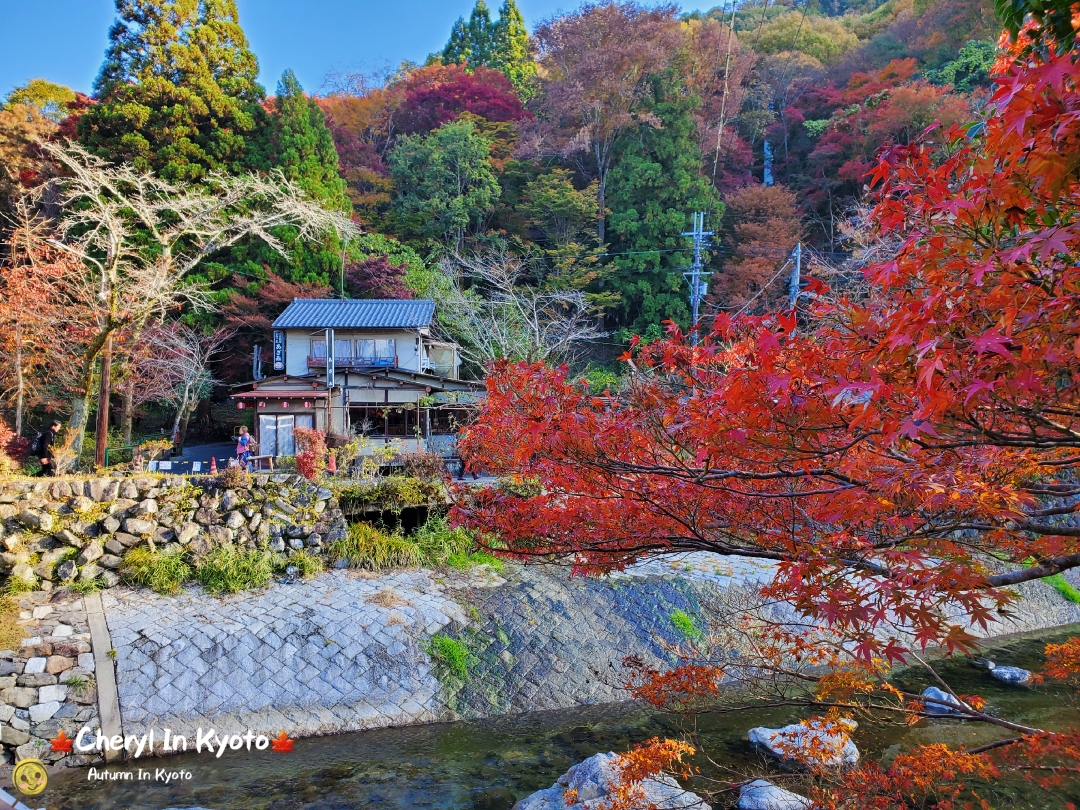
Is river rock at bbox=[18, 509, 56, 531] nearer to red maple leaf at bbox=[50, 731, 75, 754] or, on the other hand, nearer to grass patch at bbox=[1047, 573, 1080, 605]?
red maple leaf at bbox=[50, 731, 75, 754]

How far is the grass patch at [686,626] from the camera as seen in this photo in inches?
388

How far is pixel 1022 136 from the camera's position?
1661 millimetres

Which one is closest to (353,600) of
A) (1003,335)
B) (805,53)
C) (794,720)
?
(794,720)

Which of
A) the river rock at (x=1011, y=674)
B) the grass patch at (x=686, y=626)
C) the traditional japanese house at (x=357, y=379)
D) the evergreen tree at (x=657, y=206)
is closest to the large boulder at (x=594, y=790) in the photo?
the grass patch at (x=686, y=626)

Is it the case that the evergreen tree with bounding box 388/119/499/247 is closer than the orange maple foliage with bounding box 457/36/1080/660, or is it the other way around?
the orange maple foliage with bounding box 457/36/1080/660

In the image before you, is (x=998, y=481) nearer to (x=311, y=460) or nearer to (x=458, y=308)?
(x=311, y=460)

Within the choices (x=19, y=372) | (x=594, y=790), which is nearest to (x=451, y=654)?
(x=594, y=790)

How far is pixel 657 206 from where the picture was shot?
989 inches

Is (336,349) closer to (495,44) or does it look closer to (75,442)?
(75,442)

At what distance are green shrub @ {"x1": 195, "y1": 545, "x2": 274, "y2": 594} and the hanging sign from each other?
1277 centimetres

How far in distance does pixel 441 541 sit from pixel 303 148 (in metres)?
19.9

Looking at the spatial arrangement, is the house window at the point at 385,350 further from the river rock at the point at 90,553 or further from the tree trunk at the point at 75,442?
the river rock at the point at 90,553

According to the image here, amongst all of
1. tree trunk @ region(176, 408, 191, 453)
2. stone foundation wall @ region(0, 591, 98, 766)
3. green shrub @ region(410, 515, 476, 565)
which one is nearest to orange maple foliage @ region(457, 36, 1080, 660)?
stone foundation wall @ region(0, 591, 98, 766)

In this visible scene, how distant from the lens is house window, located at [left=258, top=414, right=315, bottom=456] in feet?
65.8
